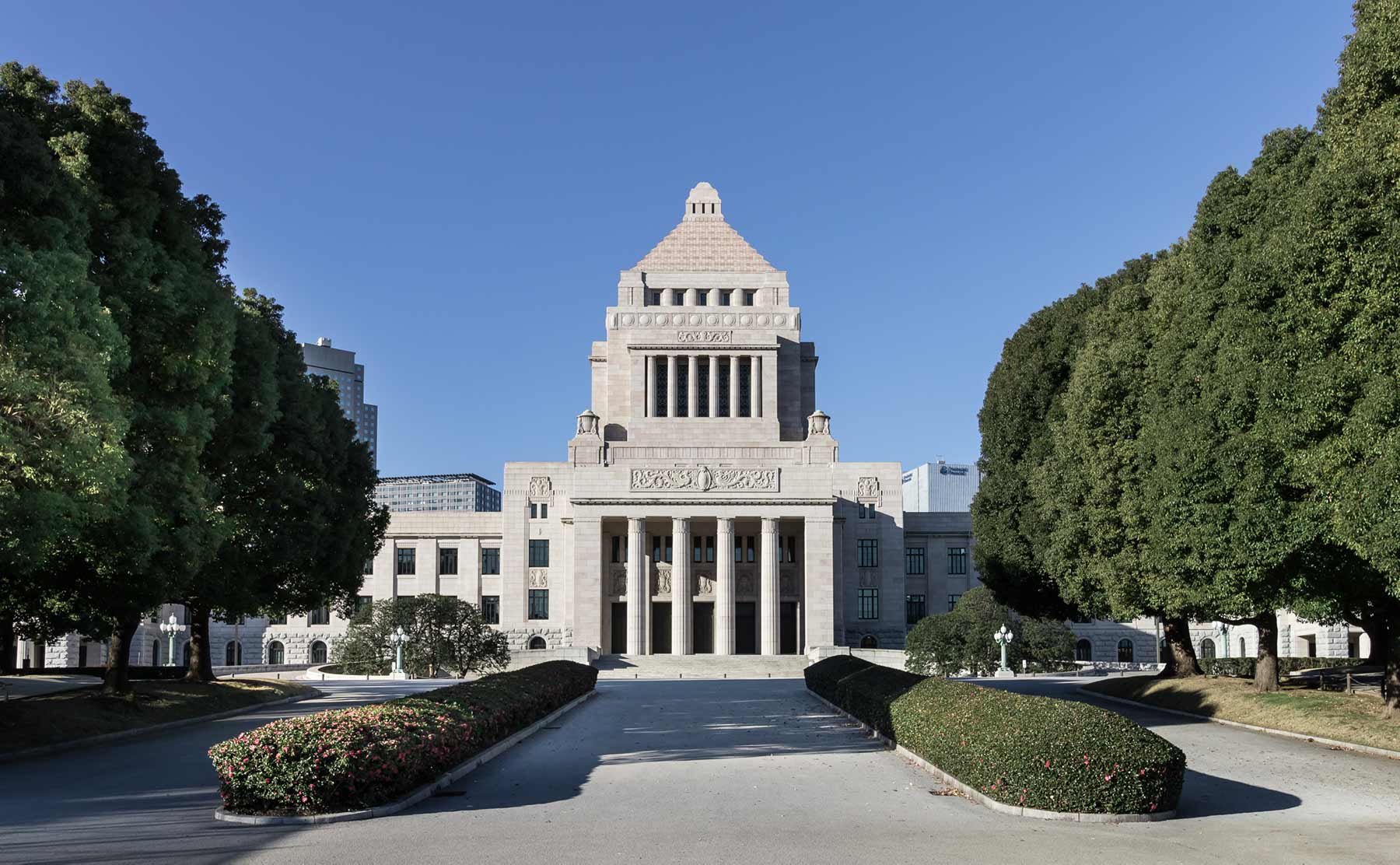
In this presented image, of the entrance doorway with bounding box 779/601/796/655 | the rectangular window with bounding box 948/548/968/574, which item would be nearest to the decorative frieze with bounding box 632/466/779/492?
the entrance doorway with bounding box 779/601/796/655

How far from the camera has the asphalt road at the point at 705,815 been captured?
11617 mm

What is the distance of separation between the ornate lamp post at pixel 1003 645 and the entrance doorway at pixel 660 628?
2110 centimetres

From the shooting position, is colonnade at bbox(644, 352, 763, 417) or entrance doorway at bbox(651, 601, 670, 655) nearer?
entrance doorway at bbox(651, 601, 670, 655)

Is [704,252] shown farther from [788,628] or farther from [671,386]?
[788,628]

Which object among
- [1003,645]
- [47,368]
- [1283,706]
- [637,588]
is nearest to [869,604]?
[637,588]

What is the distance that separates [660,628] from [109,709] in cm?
4404

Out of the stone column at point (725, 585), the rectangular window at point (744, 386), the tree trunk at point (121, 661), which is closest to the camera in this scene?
the tree trunk at point (121, 661)

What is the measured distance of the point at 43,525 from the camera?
1728 centimetres

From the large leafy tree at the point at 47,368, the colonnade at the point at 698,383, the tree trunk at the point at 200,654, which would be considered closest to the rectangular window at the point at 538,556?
the colonnade at the point at 698,383

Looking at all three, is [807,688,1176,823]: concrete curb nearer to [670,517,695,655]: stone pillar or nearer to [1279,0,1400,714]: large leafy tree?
[1279,0,1400,714]: large leafy tree

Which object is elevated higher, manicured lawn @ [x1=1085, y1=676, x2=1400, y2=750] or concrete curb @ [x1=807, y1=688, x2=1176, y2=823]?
concrete curb @ [x1=807, y1=688, x2=1176, y2=823]

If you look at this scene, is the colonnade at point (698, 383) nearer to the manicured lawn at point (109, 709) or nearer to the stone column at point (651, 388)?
the stone column at point (651, 388)

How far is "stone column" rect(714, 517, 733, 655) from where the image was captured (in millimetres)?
61781

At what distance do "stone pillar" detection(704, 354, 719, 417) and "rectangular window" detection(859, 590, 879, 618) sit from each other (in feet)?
48.7
